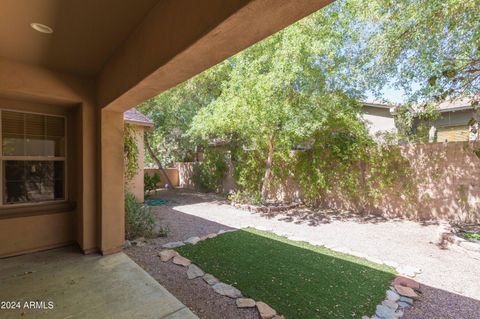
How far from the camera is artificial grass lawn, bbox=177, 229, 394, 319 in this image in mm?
2742

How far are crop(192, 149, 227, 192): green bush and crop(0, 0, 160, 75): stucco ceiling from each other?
332 inches

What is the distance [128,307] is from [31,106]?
3.61 metres

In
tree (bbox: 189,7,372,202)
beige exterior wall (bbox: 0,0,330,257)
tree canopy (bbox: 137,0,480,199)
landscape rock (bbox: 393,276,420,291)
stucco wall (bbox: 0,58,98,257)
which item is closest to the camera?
beige exterior wall (bbox: 0,0,330,257)

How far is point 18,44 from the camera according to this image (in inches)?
112

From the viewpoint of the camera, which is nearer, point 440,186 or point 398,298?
point 398,298

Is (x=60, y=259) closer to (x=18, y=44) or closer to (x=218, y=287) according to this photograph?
(x=218, y=287)

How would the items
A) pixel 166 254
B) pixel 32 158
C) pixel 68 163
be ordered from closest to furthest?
pixel 32 158, pixel 166 254, pixel 68 163

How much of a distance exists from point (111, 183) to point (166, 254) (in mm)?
1513

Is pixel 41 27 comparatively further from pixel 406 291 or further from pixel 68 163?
pixel 406 291

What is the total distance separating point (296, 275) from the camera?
11.3 feet

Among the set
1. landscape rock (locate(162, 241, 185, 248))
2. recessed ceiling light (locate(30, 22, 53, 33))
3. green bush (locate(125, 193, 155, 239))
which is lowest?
landscape rock (locate(162, 241, 185, 248))

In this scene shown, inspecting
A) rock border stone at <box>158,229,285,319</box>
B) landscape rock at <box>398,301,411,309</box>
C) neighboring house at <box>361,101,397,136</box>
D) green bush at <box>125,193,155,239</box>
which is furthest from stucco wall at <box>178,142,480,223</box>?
green bush at <box>125,193,155,239</box>

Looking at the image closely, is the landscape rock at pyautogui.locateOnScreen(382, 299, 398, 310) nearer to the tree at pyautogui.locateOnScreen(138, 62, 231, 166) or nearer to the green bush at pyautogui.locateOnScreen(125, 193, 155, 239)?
the green bush at pyautogui.locateOnScreen(125, 193, 155, 239)

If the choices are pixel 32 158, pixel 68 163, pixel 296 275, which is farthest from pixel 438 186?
pixel 32 158
